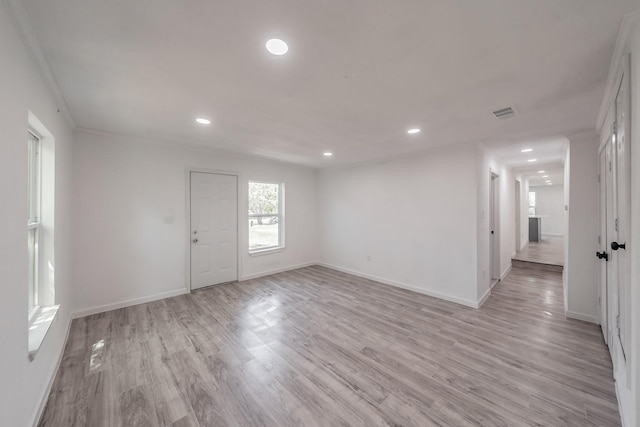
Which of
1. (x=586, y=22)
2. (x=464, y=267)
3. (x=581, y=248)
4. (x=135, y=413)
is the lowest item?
(x=135, y=413)

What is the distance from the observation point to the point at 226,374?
210 cm

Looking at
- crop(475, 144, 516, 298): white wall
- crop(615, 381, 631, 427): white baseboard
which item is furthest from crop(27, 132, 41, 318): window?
crop(475, 144, 516, 298): white wall

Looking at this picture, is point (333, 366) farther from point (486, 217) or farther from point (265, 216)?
point (265, 216)

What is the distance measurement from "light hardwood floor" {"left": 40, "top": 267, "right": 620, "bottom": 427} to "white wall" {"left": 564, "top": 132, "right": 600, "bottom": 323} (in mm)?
285

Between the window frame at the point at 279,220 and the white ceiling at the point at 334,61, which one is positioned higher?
the white ceiling at the point at 334,61

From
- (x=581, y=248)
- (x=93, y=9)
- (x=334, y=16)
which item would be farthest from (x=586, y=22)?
(x=581, y=248)

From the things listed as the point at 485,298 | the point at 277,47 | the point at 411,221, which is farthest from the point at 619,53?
the point at 485,298

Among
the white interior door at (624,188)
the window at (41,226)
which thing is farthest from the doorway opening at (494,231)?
the window at (41,226)

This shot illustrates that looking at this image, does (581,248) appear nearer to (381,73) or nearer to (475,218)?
(475,218)

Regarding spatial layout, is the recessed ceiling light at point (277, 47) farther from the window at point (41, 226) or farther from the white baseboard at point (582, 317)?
the white baseboard at point (582, 317)

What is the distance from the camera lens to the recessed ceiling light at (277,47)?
1.44m

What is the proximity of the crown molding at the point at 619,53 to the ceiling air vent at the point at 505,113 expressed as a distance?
62 centimetres

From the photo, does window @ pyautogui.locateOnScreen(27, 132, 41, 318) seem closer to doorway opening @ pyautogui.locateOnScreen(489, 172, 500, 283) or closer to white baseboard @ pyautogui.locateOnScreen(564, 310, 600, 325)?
white baseboard @ pyautogui.locateOnScreen(564, 310, 600, 325)

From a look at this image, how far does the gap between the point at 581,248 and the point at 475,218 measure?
125 cm
